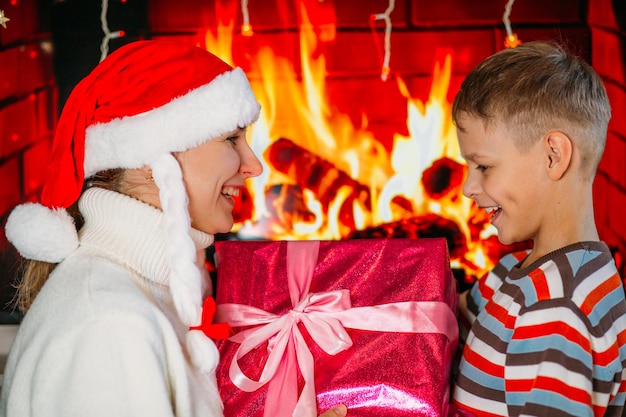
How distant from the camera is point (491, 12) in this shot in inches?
90.3

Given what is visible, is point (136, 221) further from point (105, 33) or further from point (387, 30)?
point (387, 30)


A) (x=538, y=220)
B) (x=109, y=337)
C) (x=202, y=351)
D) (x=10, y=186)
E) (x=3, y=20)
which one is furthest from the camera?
(x=10, y=186)

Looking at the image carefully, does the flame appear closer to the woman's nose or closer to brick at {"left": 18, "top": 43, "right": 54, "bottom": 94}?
brick at {"left": 18, "top": 43, "right": 54, "bottom": 94}

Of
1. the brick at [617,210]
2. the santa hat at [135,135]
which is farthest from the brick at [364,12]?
the santa hat at [135,135]

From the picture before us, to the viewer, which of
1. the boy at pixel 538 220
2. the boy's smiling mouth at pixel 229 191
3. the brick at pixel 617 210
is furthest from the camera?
the brick at pixel 617 210

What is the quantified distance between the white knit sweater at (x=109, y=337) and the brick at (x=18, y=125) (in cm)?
102

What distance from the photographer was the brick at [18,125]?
2232 mm

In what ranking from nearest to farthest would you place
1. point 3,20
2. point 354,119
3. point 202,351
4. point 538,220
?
point 202,351, point 538,220, point 3,20, point 354,119

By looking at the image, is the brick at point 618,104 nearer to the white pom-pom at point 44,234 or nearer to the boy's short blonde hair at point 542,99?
the boy's short blonde hair at point 542,99

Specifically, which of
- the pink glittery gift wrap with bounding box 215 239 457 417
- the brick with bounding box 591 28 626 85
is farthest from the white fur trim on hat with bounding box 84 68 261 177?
the brick with bounding box 591 28 626 85

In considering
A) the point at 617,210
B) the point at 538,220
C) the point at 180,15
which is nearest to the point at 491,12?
the point at 617,210

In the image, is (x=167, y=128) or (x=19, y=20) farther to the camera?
(x=19, y=20)

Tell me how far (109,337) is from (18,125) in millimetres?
1309

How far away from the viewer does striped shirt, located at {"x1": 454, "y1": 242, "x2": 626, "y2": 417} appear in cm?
124
